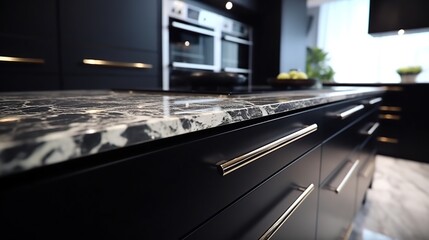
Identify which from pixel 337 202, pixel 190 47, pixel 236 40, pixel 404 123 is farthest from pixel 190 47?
pixel 404 123

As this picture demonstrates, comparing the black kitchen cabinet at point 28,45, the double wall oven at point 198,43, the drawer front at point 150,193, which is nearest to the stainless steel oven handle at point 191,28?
the double wall oven at point 198,43

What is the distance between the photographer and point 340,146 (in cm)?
114

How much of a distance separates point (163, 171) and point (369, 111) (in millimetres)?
1841

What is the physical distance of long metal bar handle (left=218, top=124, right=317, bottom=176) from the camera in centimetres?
43

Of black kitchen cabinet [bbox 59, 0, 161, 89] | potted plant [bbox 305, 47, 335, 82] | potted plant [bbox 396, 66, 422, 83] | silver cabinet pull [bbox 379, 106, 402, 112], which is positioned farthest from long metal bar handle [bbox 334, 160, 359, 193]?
potted plant [bbox 305, 47, 335, 82]

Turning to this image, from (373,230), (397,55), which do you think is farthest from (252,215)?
(397,55)

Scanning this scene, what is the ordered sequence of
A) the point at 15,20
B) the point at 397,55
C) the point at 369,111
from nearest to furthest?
the point at 15,20 → the point at 369,111 → the point at 397,55

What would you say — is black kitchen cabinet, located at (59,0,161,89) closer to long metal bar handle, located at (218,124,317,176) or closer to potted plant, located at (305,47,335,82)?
→ long metal bar handle, located at (218,124,317,176)

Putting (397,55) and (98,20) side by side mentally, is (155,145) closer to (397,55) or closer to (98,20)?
(98,20)

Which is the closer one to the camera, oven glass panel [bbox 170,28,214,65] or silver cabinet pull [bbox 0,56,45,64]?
silver cabinet pull [bbox 0,56,45,64]

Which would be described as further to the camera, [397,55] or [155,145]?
[397,55]

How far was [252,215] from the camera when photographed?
1.79 feet

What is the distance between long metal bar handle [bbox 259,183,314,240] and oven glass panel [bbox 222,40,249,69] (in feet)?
6.36

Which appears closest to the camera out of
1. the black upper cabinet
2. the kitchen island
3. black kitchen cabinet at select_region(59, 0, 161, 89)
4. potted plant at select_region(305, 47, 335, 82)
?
the kitchen island
